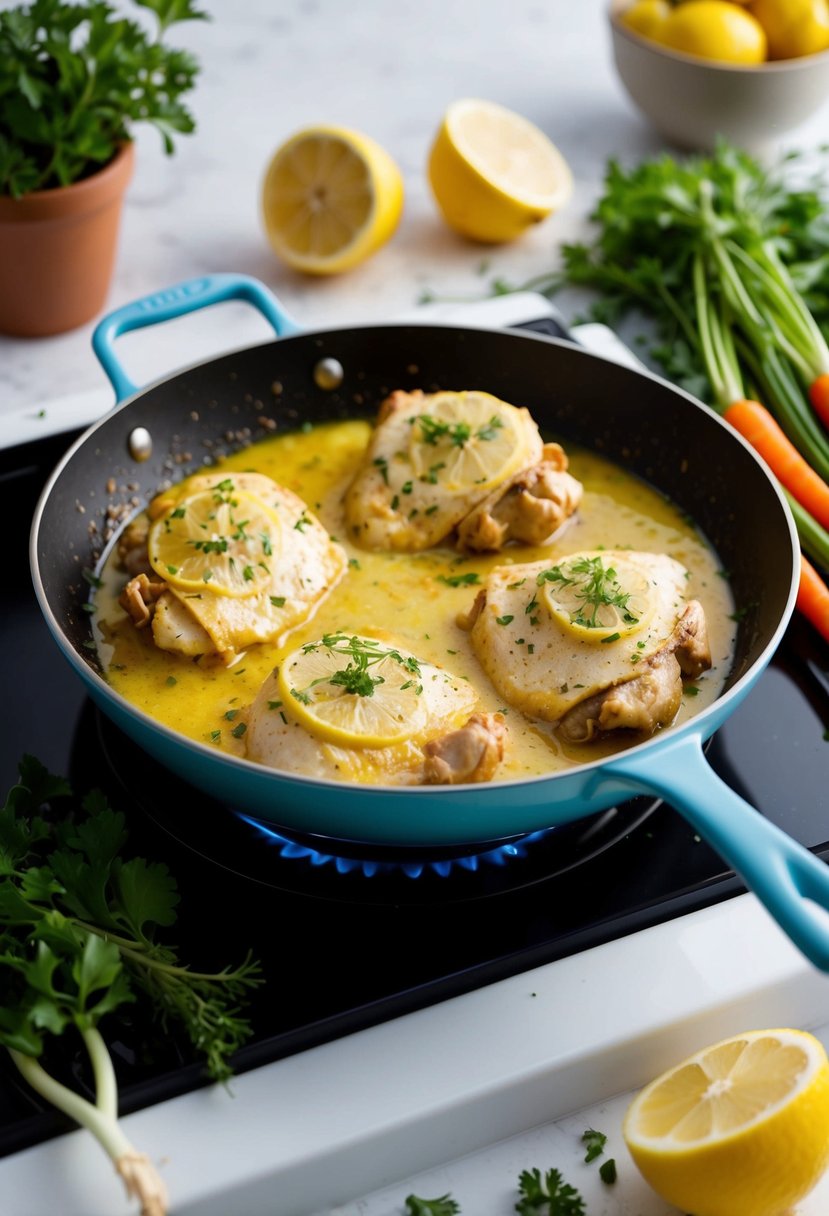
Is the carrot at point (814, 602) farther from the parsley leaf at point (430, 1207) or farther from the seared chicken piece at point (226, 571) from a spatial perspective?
the parsley leaf at point (430, 1207)

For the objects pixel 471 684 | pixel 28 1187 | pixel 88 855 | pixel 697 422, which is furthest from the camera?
pixel 697 422

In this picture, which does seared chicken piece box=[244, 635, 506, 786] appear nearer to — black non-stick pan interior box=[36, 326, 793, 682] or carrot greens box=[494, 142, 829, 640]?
black non-stick pan interior box=[36, 326, 793, 682]

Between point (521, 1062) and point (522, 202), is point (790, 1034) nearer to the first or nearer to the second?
point (521, 1062)

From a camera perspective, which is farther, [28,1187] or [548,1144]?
[548,1144]

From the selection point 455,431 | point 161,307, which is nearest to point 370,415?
point 455,431

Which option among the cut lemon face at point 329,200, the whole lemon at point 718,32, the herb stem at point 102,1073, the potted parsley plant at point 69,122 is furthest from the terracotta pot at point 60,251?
the herb stem at point 102,1073

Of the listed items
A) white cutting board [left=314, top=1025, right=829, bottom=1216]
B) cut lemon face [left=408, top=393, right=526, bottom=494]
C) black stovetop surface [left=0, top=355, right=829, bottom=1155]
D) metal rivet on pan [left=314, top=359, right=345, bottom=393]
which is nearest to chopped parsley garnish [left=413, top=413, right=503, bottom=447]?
cut lemon face [left=408, top=393, right=526, bottom=494]

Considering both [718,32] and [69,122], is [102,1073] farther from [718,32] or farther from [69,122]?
[718,32]

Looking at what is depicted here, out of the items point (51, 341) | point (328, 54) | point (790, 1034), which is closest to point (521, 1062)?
point (790, 1034)
